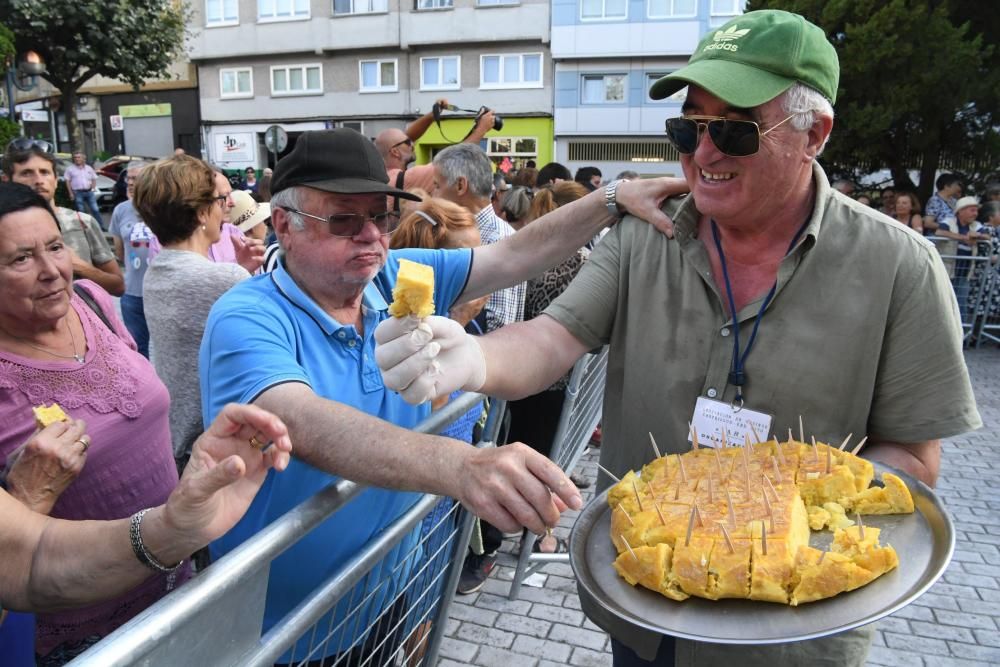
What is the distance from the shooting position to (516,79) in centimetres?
3030

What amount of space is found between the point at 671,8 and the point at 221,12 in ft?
70.3

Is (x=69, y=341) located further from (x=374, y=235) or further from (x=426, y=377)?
(x=426, y=377)

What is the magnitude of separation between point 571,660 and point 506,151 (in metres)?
28.4

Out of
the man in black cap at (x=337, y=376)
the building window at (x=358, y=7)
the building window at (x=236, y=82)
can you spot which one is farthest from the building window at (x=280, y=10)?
the man in black cap at (x=337, y=376)

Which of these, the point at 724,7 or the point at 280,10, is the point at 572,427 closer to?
the point at 724,7

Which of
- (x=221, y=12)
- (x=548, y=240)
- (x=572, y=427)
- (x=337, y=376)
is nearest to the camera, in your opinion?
(x=337, y=376)

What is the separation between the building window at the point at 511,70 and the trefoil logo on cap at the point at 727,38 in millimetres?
29634

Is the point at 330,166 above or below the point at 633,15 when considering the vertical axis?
below

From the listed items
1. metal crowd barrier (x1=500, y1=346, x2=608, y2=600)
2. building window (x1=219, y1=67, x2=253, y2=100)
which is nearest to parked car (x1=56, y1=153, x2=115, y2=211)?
building window (x1=219, y1=67, x2=253, y2=100)

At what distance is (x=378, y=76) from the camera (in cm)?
3195

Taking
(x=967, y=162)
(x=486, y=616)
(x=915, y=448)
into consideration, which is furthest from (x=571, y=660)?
(x=967, y=162)

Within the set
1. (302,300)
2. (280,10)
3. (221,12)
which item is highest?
(221,12)

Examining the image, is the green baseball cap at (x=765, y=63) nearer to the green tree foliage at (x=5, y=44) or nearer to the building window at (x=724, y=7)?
the green tree foliage at (x=5, y=44)

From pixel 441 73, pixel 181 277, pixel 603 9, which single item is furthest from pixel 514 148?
pixel 181 277
